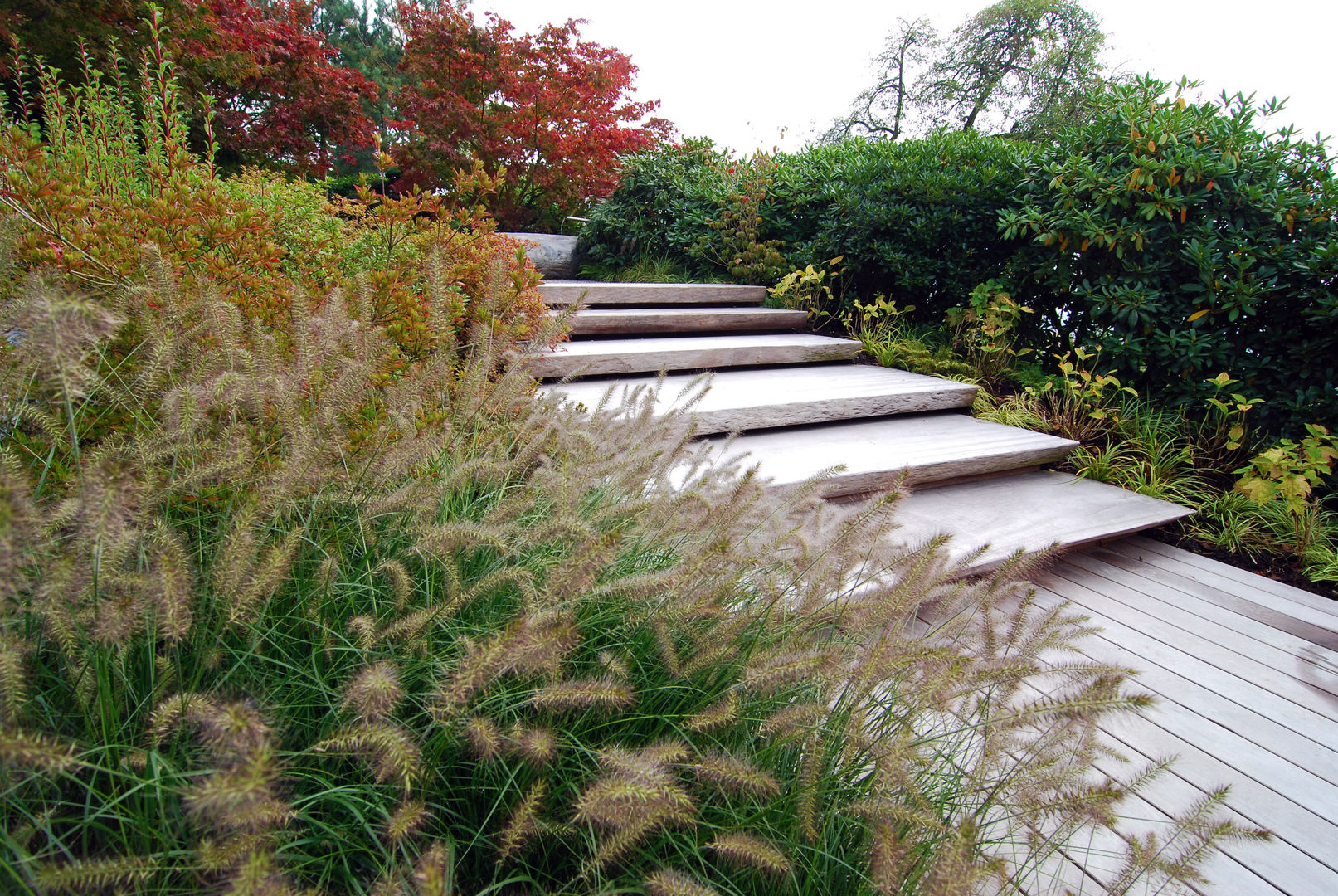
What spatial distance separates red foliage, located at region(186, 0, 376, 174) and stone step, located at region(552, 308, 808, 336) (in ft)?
17.0

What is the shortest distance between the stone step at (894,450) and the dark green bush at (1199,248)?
32.3 inches

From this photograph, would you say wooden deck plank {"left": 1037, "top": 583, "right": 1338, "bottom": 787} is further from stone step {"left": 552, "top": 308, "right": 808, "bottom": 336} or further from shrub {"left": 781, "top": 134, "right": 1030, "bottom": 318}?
stone step {"left": 552, "top": 308, "right": 808, "bottom": 336}

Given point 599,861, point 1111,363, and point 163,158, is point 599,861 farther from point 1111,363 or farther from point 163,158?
point 163,158

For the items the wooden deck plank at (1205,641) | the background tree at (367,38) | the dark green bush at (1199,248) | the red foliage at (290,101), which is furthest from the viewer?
the background tree at (367,38)

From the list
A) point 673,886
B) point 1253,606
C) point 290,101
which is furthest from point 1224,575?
point 290,101

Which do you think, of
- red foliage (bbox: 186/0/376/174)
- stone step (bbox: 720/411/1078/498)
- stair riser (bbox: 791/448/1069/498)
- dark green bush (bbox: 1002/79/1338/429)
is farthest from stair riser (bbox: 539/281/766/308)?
red foliage (bbox: 186/0/376/174)

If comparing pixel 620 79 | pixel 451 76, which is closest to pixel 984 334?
pixel 620 79

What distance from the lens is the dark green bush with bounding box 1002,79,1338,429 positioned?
329 cm

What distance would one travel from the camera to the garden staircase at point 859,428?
9.85ft

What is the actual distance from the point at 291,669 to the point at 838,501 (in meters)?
2.45

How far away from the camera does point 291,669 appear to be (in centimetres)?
106

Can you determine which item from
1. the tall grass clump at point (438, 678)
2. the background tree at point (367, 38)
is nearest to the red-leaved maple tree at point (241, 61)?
the tall grass clump at point (438, 678)

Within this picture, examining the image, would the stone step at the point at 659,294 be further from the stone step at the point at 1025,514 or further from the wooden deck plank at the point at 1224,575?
the wooden deck plank at the point at 1224,575

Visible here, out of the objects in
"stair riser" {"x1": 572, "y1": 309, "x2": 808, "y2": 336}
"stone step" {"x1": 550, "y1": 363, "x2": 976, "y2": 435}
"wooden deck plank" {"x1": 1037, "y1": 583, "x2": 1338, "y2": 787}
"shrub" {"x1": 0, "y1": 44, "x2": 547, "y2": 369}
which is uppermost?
"shrub" {"x1": 0, "y1": 44, "x2": 547, "y2": 369}
